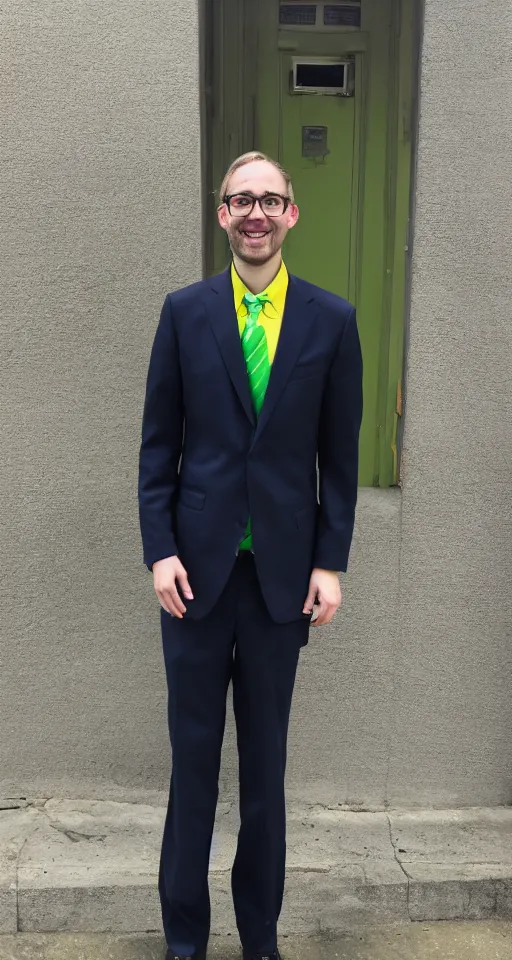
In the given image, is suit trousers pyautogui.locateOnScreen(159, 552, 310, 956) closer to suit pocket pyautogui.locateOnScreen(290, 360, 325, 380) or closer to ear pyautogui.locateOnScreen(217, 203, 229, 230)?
suit pocket pyautogui.locateOnScreen(290, 360, 325, 380)

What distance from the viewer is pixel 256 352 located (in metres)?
2.39

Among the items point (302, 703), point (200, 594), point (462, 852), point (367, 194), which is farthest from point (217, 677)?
point (367, 194)

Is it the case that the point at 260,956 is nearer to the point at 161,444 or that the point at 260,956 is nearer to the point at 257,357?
the point at 161,444

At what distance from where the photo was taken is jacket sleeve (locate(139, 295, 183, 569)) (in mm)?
2412

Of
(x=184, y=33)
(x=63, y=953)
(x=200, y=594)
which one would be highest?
→ (x=184, y=33)

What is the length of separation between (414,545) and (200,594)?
4.00 ft

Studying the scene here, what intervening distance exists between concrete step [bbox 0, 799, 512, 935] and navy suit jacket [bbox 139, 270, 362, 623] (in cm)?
118

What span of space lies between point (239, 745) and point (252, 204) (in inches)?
54.7

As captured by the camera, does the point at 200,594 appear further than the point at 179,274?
No

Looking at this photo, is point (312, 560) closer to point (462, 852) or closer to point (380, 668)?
point (380, 668)

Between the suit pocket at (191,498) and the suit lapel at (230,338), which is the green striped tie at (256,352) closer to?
the suit lapel at (230,338)

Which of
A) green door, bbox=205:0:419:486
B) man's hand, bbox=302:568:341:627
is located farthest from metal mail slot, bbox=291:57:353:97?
man's hand, bbox=302:568:341:627

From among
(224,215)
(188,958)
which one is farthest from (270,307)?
(188,958)

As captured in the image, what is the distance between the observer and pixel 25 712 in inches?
137
